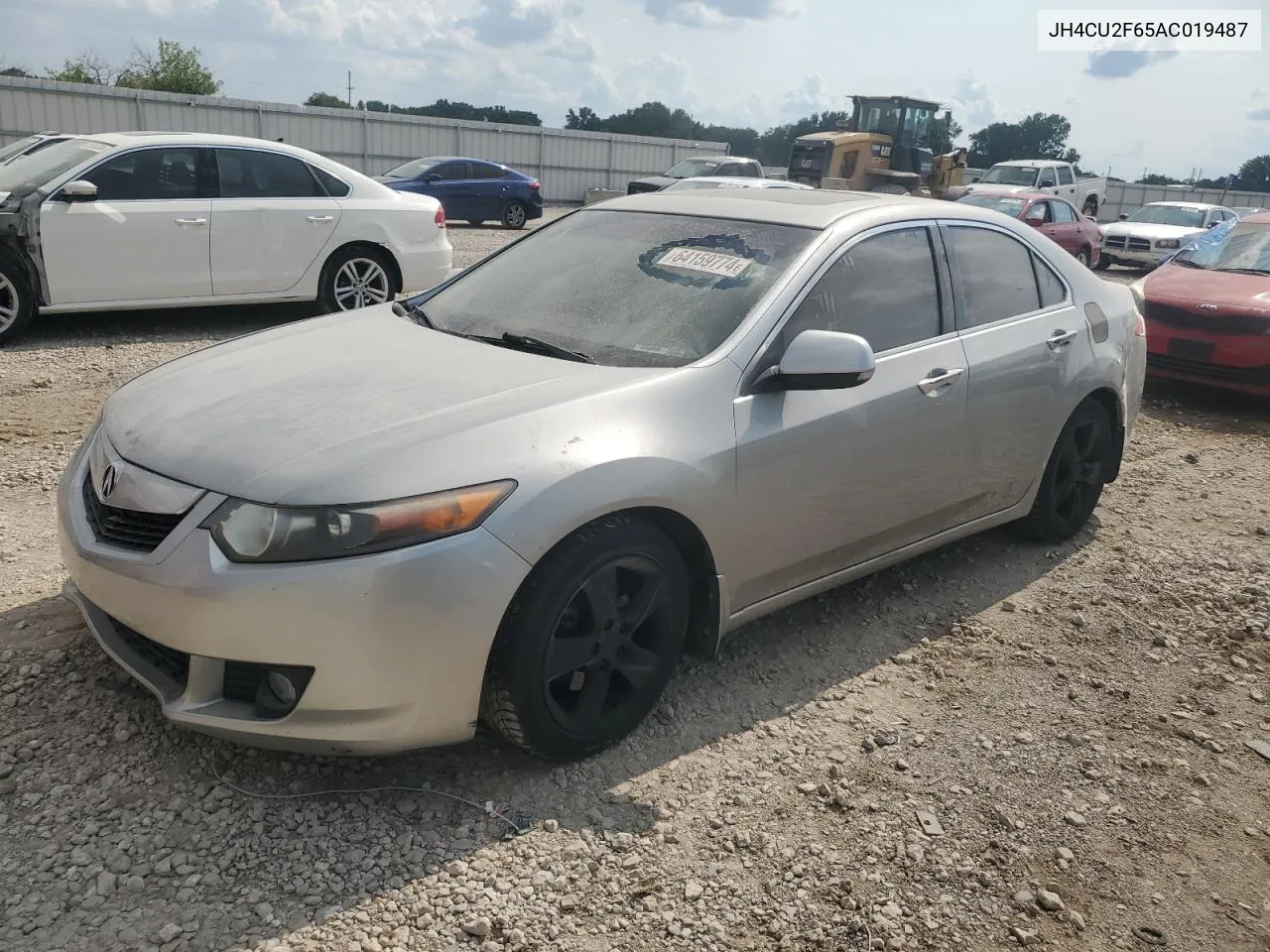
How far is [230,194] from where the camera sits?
8211 millimetres

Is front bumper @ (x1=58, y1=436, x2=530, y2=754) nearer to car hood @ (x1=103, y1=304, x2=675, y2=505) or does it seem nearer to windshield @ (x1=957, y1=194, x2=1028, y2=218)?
car hood @ (x1=103, y1=304, x2=675, y2=505)

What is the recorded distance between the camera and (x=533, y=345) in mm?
3398

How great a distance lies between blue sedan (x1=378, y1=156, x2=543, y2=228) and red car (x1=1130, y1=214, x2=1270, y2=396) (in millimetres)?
14769

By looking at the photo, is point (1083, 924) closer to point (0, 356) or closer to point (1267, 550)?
Answer: point (1267, 550)

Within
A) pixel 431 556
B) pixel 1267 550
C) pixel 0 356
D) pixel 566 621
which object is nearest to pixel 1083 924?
pixel 566 621

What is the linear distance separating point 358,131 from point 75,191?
2255cm

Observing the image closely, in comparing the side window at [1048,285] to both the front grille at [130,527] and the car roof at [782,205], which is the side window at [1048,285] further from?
the front grille at [130,527]

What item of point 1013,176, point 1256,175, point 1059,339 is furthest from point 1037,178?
point 1256,175

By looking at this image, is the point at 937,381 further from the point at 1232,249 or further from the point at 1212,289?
the point at 1232,249

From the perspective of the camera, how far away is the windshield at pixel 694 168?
24.1 metres

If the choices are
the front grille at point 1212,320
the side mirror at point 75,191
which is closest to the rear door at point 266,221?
the side mirror at point 75,191

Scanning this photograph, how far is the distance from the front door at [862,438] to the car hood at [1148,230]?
59.8 ft

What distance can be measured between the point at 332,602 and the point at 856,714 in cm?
182

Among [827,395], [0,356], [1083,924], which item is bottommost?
[1083,924]
